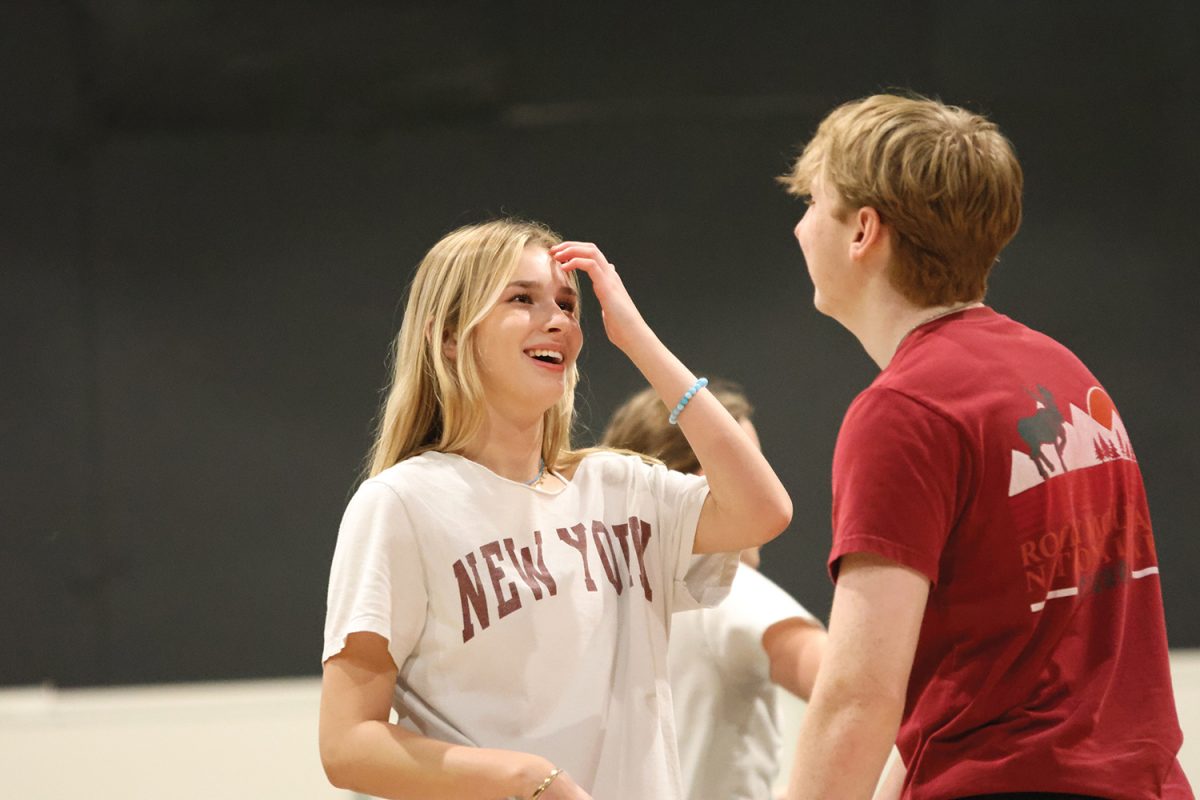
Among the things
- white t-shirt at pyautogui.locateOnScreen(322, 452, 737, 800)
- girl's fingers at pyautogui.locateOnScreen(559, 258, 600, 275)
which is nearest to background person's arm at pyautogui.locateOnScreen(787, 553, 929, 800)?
white t-shirt at pyautogui.locateOnScreen(322, 452, 737, 800)

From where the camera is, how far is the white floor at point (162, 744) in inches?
130

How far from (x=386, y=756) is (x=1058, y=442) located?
0.81 m

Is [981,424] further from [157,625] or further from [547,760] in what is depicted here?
[157,625]

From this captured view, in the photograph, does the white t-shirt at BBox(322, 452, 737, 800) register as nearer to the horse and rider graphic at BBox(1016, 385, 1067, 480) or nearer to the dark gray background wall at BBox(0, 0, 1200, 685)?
the horse and rider graphic at BBox(1016, 385, 1067, 480)

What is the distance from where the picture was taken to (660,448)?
217 centimetres

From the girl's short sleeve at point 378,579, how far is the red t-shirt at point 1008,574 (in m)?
0.55

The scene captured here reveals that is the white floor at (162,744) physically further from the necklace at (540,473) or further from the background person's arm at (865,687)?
the background person's arm at (865,687)

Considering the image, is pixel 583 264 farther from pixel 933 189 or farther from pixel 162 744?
pixel 162 744

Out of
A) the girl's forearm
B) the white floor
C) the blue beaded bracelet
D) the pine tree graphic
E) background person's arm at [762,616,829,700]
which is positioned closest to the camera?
the pine tree graphic

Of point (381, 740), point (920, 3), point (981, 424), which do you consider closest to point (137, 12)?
point (920, 3)

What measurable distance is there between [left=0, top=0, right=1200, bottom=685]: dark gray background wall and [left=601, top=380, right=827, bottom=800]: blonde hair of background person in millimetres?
1395

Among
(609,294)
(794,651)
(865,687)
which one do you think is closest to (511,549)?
(609,294)

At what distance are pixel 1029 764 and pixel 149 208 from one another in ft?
9.76

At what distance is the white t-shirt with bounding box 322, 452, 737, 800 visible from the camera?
1462 mm
